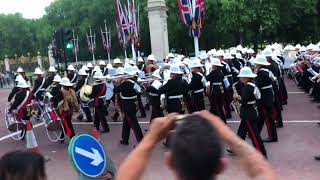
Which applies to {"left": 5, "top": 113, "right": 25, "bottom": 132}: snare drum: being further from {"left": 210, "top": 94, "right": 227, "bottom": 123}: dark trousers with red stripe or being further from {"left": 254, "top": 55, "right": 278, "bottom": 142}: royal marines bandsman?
{"left": 254, "top": 55, "right": 278, "bottom": 142}: royal marines bandsman

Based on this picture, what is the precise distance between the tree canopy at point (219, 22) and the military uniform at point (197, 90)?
2416 centimetres

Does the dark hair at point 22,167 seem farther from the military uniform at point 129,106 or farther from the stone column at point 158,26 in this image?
the stone column at point 158,26

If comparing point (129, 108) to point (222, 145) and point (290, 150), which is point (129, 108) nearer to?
point (290, 150)

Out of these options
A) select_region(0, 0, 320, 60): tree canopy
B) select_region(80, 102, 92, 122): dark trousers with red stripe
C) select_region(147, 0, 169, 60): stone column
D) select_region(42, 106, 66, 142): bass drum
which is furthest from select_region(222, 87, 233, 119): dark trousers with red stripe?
select_region(0, 0, 320, 60): tree canopy

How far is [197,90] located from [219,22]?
1120 inches

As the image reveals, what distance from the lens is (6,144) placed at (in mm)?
14336

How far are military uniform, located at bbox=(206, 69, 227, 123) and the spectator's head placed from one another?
11.3m

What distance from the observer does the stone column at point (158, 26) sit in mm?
29672

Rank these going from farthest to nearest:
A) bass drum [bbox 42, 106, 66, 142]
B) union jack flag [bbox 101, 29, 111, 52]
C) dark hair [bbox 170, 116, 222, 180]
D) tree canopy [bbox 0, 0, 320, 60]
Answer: union jack flag [bbox 101, 29, 111, 52] < tree canopy [bbox 0, 0, 320, 60] < bass drum [bbox 42, 106, 66, 142] < dark hair [bbox 170, 116, 222, 180]

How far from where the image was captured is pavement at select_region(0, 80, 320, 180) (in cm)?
900

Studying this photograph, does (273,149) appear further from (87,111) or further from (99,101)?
(87,111)

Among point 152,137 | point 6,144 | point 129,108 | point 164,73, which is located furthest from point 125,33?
point 152,137

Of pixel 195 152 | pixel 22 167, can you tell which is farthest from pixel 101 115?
pixel 195 152

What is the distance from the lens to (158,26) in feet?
97.9
